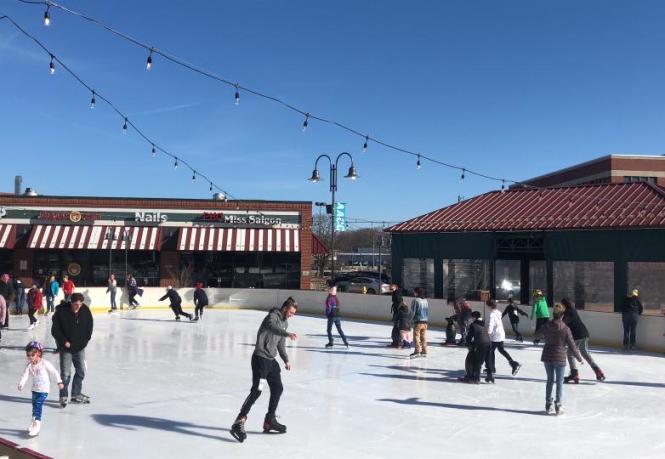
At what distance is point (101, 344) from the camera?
48.6 feet

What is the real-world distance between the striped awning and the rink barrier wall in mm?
10266

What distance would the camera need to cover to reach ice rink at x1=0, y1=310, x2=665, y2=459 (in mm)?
6777

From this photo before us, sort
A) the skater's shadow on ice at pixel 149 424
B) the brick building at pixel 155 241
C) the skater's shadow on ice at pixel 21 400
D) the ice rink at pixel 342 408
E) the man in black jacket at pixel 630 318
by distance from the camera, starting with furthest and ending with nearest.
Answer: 1. the brick building at pixel 155 241
2. the man in black jacket at pixel 630 318
3. the skater's shadow on ice at pixel 21 400
4. the skater's shadow on ice at pixel 149 424
5. the ice rink at pixel 342 408

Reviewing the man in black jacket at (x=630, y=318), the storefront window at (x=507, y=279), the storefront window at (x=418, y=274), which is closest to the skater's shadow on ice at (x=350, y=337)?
the man in black jacket at (x=630, y=318)

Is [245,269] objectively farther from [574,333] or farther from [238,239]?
[574,333]

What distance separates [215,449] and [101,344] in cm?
931

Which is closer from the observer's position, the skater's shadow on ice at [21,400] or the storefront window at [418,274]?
the skater's shadow on ice at [21,400]

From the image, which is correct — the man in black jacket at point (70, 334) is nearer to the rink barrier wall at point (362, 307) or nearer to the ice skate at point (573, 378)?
the ice skate at point (573, 378)

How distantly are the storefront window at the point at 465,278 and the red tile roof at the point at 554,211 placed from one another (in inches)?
50.5

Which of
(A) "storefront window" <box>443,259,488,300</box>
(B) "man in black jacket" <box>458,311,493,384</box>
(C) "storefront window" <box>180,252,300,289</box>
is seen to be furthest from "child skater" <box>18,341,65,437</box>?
(C) "storefront window" <box>180,252,300,289</box>

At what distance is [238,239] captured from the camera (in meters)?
32.7

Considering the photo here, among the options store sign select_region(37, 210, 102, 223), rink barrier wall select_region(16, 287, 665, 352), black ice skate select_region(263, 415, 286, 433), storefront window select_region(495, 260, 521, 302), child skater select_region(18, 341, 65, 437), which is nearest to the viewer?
child skater select_region(18, 341, 65, 437)

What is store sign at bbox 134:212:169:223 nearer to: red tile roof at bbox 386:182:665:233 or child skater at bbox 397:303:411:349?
red tile roof at bbox 386:182:665:233

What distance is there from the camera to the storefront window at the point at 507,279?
21.8 m
